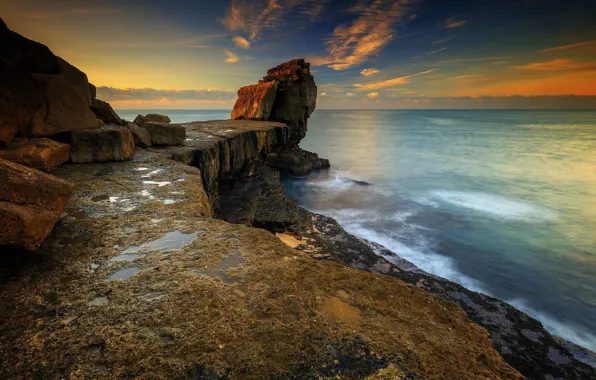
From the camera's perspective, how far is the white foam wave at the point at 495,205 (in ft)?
62.0

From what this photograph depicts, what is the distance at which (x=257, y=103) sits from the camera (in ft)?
71.4

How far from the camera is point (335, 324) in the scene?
5.97ft

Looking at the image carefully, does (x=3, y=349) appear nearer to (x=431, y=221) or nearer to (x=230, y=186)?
(x=230, y=186)

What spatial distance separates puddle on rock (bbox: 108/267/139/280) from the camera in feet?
7.13

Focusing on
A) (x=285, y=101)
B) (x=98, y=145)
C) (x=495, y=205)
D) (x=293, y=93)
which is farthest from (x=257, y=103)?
(x=495, y=205)

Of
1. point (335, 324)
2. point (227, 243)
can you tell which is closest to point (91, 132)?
point (227, 243)

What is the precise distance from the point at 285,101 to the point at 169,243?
2334cm

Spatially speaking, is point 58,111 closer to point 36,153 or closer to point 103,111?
point 36,153

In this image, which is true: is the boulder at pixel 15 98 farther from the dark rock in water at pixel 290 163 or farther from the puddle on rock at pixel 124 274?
the dark rock in water at pixel 290 163

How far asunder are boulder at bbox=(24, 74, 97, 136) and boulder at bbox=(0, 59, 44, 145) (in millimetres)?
561

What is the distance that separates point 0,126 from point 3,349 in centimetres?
359

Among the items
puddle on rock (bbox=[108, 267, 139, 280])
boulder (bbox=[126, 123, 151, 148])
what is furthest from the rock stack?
puddle on rock (bbox=[108, 267, 139, 280])

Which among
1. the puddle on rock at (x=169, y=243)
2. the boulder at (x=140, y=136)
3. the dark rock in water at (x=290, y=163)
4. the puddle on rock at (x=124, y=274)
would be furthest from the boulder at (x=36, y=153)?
the dark rock in water at (x=290, y=163)

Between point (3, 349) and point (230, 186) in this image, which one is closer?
point (3, 349)
